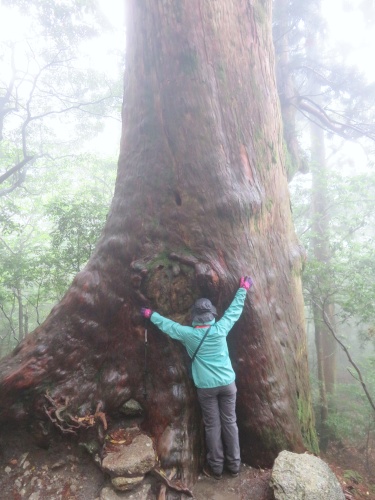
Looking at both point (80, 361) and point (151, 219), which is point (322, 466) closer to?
point (80, 361)

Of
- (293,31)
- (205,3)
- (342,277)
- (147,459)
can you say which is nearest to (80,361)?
(147,459)

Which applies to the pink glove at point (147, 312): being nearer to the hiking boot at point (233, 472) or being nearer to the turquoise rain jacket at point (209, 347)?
the turquoise rain jacket at point (209, 347)

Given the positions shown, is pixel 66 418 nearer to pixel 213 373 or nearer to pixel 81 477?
pixel 81 477

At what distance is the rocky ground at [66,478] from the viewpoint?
112 inches

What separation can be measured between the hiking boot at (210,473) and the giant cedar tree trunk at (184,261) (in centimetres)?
19

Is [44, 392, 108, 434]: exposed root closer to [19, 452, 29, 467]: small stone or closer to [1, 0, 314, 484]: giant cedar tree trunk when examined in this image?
[1, 0, 314, 484]: giant cedar tree trunk

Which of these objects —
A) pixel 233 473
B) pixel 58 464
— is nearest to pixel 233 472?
pixel 233 473

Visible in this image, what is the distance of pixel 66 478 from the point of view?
9.73 feet

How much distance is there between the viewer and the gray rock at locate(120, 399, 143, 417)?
130 inches

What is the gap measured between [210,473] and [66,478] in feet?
4.66

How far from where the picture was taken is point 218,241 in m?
3.43

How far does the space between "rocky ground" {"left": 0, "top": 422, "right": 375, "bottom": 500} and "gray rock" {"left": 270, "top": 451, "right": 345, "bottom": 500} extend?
28 centimetres

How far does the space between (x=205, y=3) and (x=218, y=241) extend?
9.48 ft

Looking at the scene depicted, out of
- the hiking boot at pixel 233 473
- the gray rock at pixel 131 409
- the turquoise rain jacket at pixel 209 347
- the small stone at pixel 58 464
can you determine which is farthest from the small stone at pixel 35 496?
the hiking boot at pixel 233 473
